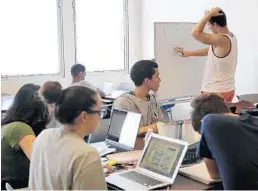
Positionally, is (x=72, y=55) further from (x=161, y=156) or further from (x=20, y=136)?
(x=161, y=156)

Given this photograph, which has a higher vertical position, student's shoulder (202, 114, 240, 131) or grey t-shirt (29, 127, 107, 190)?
student's shoulder (202, 114, 240, 131)

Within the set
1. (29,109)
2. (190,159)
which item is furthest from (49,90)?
(190,159)

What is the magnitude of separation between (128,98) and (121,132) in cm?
49

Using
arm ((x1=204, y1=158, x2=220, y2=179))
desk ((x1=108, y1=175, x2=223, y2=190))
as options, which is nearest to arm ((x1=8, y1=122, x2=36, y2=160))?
desk ((x1=108, y1=175, x2=223, y2=190))

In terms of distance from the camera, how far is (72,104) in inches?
65.4

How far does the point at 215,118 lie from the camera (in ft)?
5.68

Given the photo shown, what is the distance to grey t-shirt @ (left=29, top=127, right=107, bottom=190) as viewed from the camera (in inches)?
59.6

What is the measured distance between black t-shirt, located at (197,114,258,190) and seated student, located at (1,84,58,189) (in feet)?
3.46

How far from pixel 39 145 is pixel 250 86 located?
3.79 m

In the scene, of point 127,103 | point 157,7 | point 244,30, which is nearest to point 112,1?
point 157,7

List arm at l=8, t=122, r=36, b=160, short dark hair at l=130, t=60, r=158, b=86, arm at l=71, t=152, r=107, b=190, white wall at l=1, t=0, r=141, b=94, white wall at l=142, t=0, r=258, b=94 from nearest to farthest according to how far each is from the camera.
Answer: arm at l=71, t=152, r=107, b=190 → arm at l=8, t=122, r=36, b=160 → short dark hair at l=130, t=60, r=158, b=86 → white wall at l=142, t=0, r=258, b=94 → white wall at l=1, t=0, r=141, b=94

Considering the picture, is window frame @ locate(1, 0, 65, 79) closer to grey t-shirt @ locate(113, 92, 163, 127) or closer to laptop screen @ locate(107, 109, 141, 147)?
grey t-shirt @ locate(113, 92, 163, 127)

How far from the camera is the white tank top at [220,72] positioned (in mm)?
3518

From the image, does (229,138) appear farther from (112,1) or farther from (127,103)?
(112,1)
